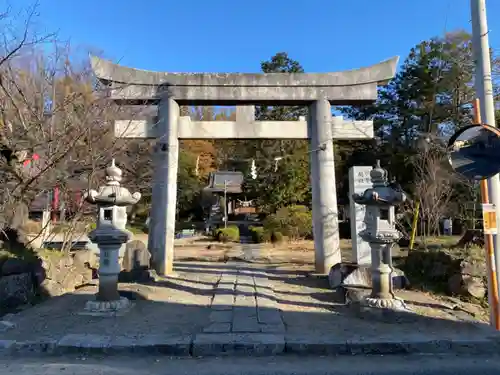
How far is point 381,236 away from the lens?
22.8 ft

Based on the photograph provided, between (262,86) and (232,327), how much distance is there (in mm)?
7515

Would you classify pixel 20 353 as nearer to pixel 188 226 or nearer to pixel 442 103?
pixel 442 103

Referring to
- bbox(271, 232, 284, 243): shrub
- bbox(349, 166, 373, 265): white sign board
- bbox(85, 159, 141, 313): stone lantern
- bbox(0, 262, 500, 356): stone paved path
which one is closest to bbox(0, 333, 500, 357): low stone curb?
bbox(0, 262, 500, 356): stone paved path

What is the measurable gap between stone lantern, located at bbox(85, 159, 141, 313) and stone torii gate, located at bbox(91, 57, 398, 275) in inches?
135

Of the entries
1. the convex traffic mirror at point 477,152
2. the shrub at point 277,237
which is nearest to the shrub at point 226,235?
the shrub at point 277,237

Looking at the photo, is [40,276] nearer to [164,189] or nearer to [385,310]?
[164,189]

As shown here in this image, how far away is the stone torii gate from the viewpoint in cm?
1088

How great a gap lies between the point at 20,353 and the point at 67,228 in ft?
21.2

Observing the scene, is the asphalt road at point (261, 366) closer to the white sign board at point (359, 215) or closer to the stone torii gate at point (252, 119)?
the white sign board at point (359, 215)

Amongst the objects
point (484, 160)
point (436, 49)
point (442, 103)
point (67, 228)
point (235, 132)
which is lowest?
point (67, 228)

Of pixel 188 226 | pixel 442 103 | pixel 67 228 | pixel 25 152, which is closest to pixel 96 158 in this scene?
pixel 25 152

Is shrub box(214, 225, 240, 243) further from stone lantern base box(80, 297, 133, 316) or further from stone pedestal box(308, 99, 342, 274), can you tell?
stone lantern base box(80, 297, 133, 316)

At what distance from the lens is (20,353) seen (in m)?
5.23

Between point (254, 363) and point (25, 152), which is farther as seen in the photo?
point (25, 152)
